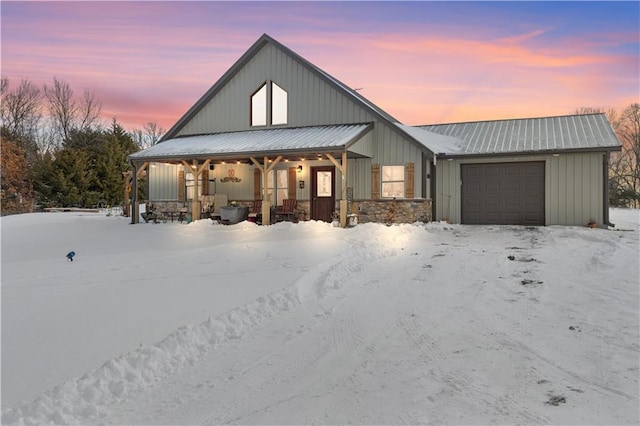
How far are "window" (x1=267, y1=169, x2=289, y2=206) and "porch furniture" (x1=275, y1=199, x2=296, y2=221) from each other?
0.56 metres

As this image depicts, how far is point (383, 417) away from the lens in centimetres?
297

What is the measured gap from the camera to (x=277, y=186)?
1722cm

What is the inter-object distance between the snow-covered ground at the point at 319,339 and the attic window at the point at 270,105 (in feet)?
33.0

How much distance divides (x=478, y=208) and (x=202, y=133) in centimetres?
1206

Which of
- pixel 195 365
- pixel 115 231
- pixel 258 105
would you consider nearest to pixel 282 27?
pixel 258 105

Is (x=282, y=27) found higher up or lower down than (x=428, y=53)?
higher up

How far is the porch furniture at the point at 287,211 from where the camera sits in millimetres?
16188

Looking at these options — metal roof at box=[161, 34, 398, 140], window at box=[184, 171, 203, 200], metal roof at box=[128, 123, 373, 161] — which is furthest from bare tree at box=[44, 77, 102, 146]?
metal roof at box=[128, 123, 373, 161]

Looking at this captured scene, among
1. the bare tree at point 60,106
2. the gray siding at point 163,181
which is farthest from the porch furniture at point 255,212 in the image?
the bare tree at point 60,106

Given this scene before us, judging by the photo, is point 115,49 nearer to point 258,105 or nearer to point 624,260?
point 258,105

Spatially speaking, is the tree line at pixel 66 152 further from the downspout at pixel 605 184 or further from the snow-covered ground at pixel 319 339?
the snow-covered ground at pixel 319 339

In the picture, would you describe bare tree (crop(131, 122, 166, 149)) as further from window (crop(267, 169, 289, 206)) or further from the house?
window (crop(267, 169, 289, 206))

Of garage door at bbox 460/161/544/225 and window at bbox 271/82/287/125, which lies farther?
window at bbox 271/82/287/125

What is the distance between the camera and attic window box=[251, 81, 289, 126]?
696 inches
